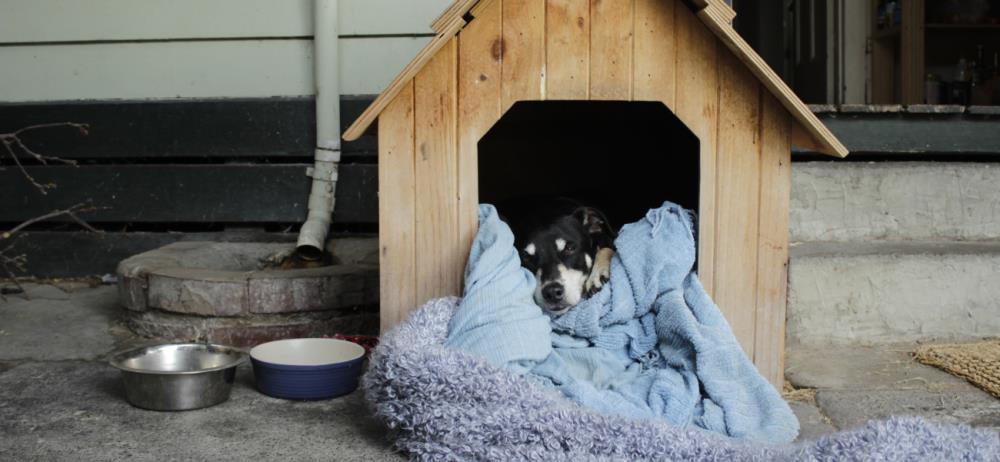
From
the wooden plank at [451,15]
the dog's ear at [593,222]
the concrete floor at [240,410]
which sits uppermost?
the wooden plank at [451,15]

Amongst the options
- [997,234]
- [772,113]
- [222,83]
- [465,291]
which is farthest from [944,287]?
[222,83]

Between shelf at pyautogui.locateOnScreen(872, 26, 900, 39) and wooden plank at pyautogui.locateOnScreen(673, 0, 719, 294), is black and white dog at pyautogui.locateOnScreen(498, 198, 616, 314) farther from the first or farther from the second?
shelf at pyautogui.locateOnScreen(872, 26, 900, 39)

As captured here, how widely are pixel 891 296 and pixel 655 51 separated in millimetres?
1393

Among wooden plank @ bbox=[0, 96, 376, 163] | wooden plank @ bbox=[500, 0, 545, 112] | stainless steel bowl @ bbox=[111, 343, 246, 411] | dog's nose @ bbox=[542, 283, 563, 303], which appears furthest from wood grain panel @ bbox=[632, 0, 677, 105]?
wooden plank @ bbox=[0, 96, 376, 163]

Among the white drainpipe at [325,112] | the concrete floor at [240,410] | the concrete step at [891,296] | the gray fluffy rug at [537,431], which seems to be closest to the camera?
the gray fluffy rug at [537,431]

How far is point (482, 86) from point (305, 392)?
1029 mm

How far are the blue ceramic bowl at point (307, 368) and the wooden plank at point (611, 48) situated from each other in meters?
1.07

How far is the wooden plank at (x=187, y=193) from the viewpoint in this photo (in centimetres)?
423

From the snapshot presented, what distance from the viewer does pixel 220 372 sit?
2.59m

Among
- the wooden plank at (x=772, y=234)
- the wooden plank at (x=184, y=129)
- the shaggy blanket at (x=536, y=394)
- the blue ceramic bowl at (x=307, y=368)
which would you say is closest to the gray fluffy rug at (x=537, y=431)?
the shaggy blanket at (x=536, y=394)

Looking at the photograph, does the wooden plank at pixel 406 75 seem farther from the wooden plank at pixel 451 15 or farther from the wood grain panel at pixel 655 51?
the wood grain panel at pixel 655 51

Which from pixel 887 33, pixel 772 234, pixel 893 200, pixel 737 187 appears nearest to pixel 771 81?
pixel 737 187

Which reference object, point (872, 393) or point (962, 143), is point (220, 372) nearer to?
point (872, 393)

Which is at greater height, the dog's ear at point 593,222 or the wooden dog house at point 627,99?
the wooden dog house at point 627,99
